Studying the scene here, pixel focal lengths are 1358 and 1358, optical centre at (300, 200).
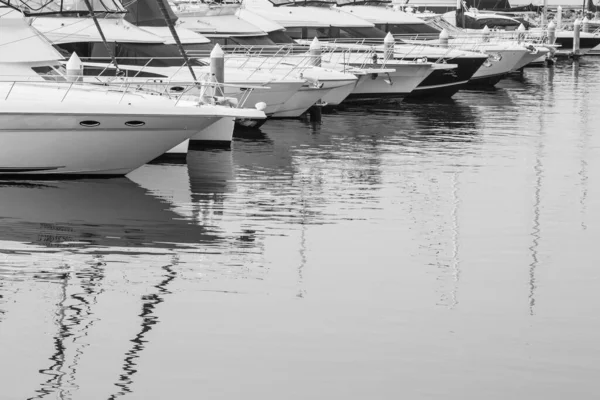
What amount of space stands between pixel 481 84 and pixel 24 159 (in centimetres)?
2527

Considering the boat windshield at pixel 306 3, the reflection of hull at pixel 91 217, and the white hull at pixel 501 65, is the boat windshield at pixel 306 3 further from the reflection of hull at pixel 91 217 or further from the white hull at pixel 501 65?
the reflection of hull at pixel 91 217

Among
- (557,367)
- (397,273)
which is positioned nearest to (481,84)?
(397,273)

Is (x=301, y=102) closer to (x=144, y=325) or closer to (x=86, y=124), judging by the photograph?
(x=86, y=124)

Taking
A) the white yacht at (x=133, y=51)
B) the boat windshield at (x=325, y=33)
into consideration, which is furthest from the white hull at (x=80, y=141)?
the boat windshield at (x=325, y=33)

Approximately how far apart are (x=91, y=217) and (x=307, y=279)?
4.12 m

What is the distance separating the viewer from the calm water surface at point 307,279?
31.9 feet

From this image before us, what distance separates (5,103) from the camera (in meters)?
17.1

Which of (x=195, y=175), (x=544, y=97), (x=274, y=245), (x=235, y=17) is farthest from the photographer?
(x=544, y=97)

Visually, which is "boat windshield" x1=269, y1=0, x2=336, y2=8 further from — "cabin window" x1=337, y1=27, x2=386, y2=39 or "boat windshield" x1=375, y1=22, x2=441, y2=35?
"boat windshield" x1=375, y1=22, x2=441, y2=35

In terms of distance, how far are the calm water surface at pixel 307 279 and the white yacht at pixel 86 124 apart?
1.11ft

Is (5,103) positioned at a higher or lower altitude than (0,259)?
higher

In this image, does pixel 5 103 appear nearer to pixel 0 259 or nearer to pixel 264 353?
pixel 0 259

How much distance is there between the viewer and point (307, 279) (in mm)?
12820

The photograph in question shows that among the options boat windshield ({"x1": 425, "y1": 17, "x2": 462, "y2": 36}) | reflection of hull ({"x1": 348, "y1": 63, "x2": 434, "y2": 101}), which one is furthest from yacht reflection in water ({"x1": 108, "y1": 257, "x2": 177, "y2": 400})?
boat windshield ({"x1": 425, "y1": 17, "x2": 462, "y2": 36})
